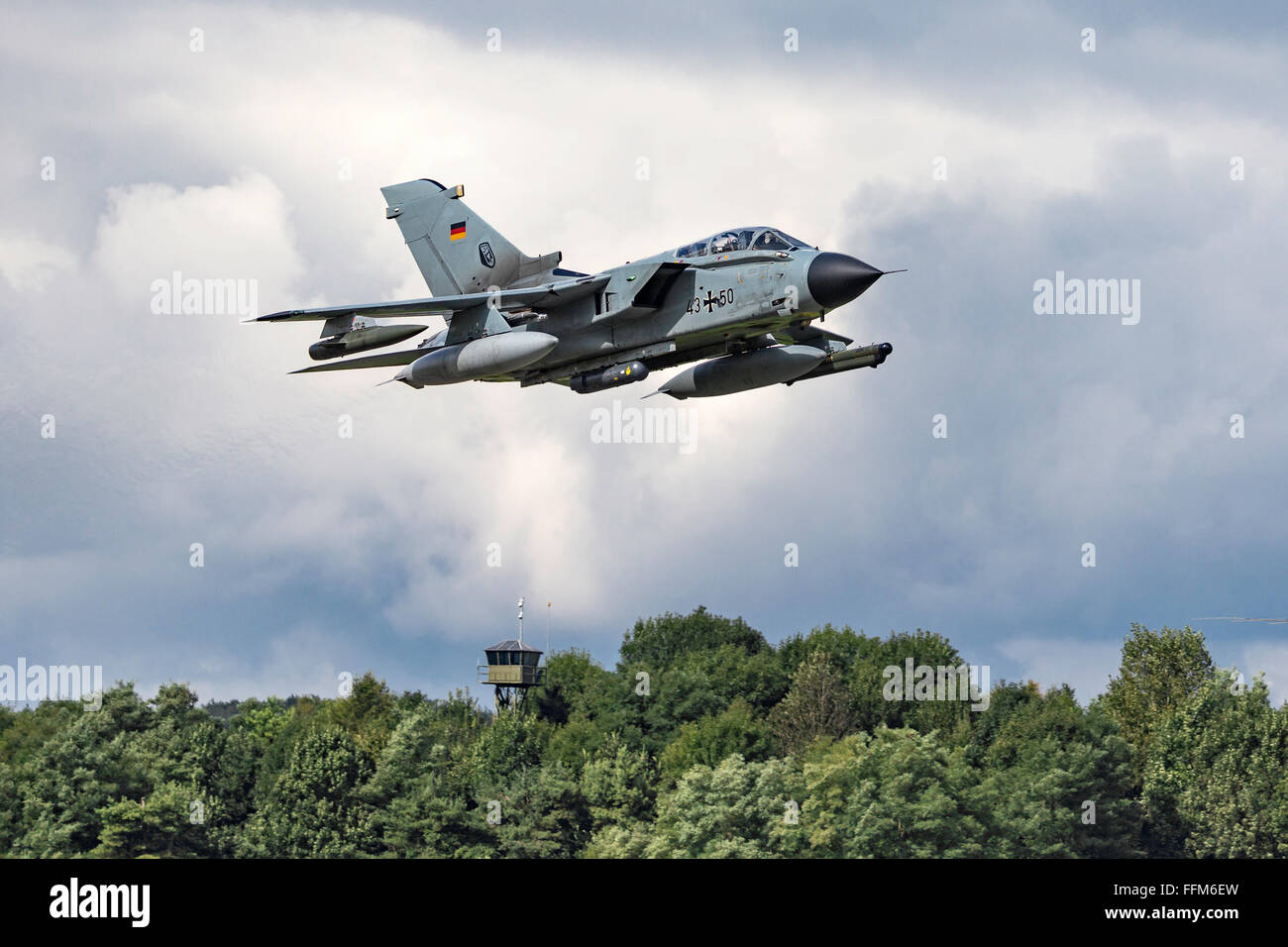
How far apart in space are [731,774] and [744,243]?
5079 centimetres

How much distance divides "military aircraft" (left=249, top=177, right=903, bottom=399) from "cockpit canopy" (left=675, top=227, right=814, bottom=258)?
24 mm

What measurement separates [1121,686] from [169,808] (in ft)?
203

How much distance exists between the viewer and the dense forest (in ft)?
277

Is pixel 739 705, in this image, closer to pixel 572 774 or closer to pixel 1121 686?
pixel 572 774

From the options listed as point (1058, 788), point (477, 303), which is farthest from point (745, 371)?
point (1058, 788)

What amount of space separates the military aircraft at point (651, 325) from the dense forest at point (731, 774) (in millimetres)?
44398

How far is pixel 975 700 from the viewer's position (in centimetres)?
10556

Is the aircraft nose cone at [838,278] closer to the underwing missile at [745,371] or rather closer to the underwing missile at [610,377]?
the underwing missile at [745,371]

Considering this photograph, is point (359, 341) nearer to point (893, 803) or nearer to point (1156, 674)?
point (893, 803)

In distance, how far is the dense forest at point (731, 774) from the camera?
8456cm

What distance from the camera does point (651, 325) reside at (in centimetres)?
4069

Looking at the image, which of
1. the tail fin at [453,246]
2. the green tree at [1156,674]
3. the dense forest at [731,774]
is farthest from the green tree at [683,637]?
the tail fin at [453,246]

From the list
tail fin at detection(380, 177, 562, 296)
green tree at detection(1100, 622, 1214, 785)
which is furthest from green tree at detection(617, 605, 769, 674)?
tail fin at detection(380, 177, 562, 296)
